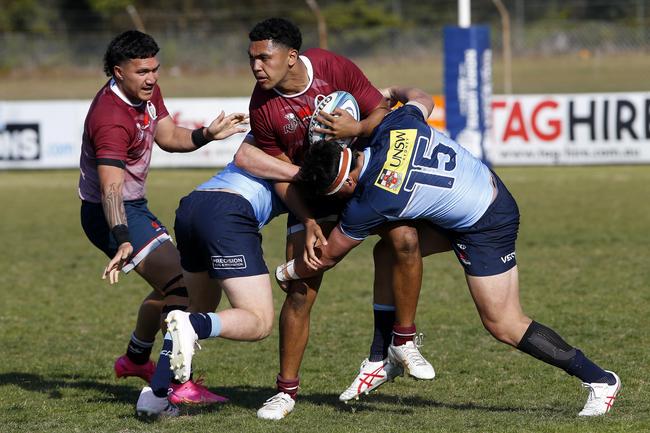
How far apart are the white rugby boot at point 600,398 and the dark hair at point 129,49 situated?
3.17 meters

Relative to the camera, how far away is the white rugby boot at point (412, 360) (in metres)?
6.37

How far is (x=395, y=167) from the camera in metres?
5.66

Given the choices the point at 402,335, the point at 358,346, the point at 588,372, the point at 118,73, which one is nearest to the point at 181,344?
the point at 402,335

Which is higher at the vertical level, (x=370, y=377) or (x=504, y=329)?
(x=504, y=329)

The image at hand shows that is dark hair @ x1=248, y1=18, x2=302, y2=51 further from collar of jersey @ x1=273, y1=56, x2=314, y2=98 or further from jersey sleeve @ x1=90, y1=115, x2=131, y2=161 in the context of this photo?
jersey sleeve @ x1=90, y1=115, x2=131, y2=161

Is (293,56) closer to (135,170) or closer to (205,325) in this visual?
(135,170)

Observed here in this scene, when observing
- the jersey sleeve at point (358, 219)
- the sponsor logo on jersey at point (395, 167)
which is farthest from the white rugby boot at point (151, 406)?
the sponsor logo on jersey at point (395, 167)

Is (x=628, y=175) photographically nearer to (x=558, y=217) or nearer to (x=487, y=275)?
(x=558, y=217)

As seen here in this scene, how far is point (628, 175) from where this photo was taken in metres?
19.9

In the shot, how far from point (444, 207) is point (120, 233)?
1856 mm

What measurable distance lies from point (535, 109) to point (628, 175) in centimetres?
242

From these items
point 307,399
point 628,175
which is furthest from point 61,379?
point 628,175

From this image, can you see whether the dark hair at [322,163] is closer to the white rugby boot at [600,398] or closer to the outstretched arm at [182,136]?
the outstretched arm at [182,136]

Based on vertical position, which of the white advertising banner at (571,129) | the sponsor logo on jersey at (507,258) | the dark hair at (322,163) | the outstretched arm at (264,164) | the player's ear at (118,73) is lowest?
the white advertising banner at (571,129)
